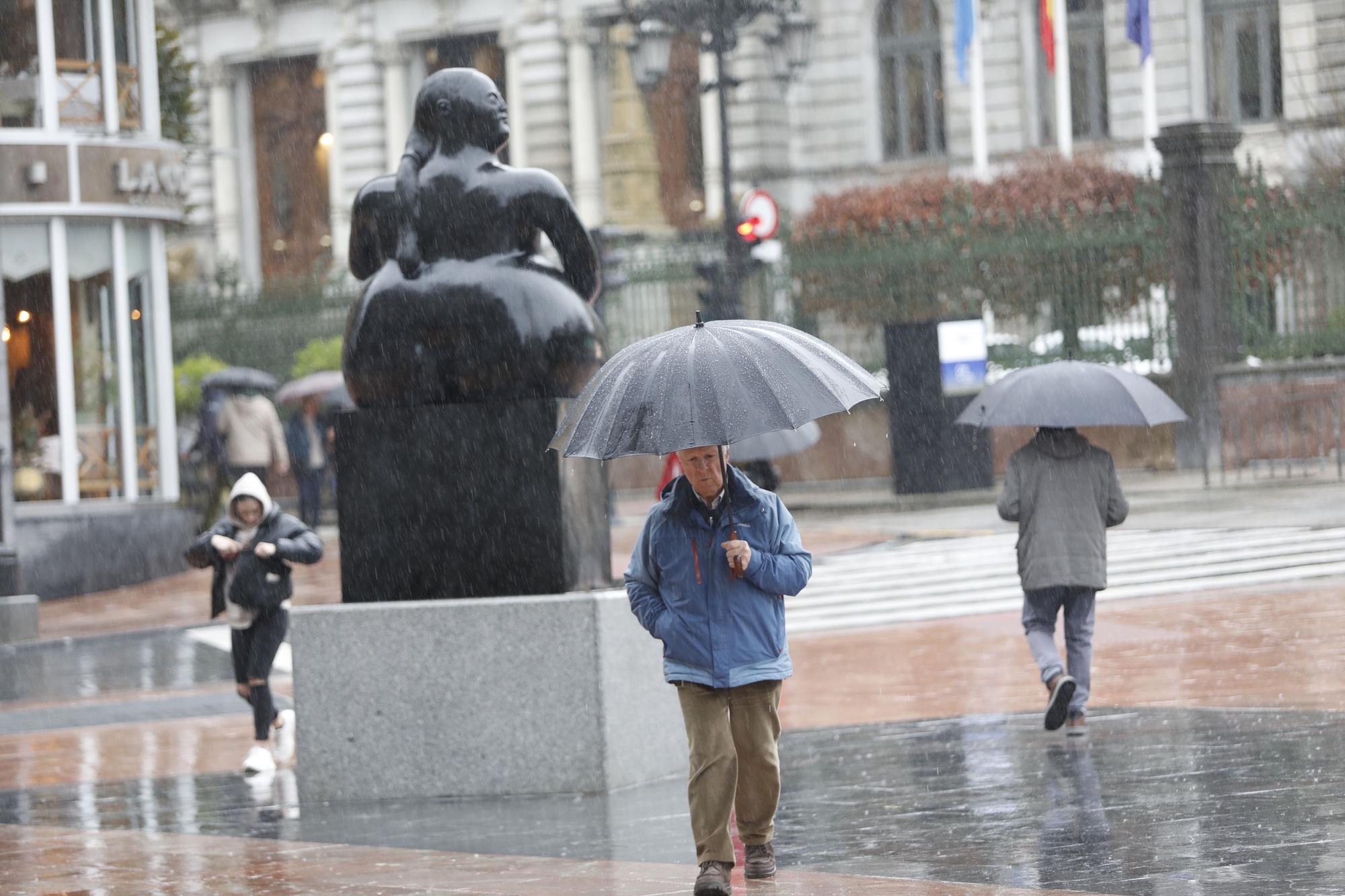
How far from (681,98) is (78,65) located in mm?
25454

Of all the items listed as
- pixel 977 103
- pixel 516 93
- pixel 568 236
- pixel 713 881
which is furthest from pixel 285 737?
pixel 516 93

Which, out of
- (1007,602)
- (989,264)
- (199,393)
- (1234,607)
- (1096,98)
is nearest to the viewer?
(1234,607)

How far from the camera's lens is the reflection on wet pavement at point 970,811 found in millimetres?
6742

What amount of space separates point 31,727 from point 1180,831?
7.41 metres

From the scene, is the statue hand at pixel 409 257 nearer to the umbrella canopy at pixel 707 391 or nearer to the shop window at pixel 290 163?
the umbrella canopy at pixel 707 391

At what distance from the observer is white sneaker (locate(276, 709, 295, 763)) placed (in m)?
10.8

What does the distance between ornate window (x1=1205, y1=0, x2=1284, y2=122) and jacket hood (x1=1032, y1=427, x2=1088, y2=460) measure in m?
30.9

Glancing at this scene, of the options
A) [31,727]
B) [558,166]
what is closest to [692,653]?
[31,727]

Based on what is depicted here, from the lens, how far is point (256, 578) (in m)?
10.4

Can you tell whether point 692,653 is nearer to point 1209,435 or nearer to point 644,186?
point 1209,435

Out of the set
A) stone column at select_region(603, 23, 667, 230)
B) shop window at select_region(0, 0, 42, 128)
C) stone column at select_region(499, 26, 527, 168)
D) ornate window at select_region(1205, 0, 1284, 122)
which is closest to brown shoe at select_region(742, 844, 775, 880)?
shop window at select_region(0, 0, 42, 128)

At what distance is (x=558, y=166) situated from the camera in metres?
45.8

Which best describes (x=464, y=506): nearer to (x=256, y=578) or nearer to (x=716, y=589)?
(x=256, y=578)

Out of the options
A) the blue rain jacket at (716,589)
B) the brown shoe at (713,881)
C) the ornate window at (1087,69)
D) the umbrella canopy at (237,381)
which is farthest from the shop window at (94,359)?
the ornate window at (1087,69)
